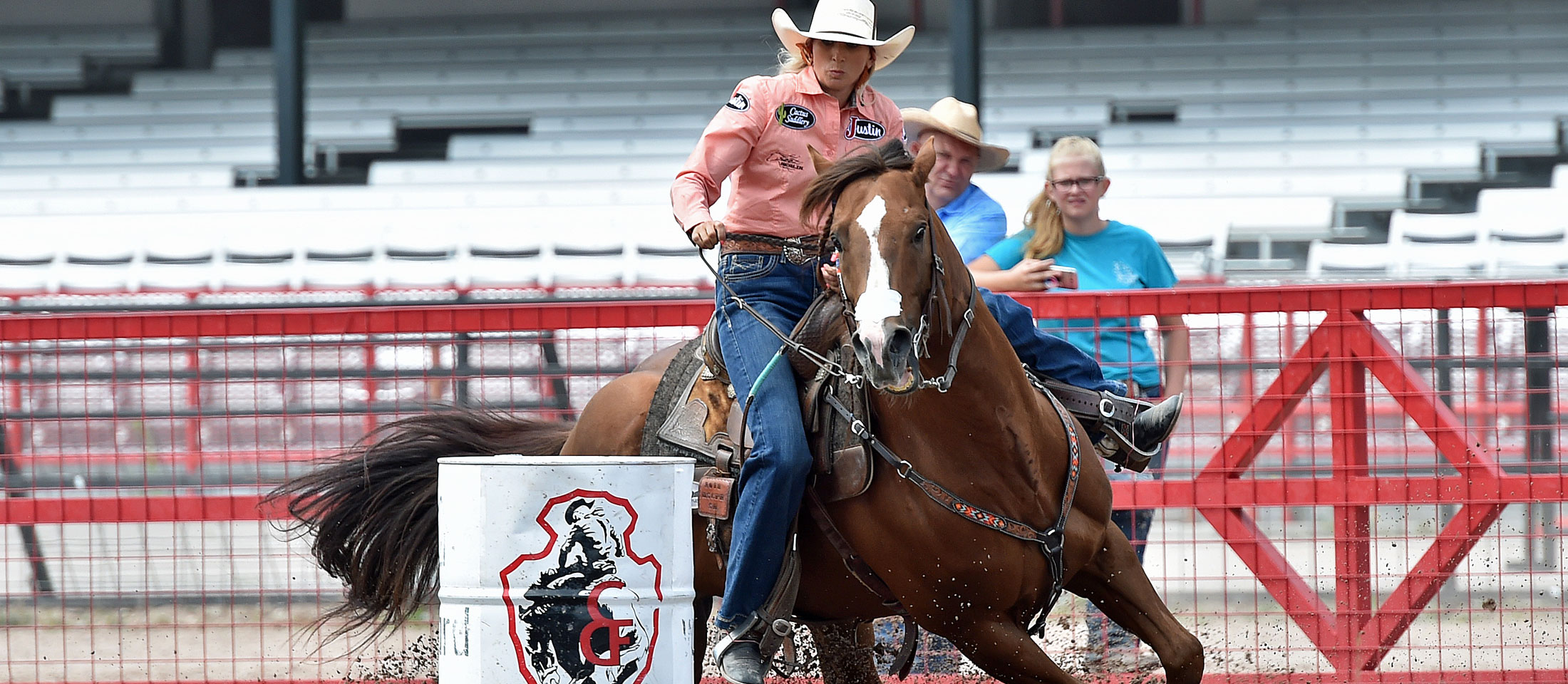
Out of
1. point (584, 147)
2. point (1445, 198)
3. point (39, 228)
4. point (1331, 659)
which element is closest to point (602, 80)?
point (584, 147)

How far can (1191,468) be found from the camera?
6.28 metres

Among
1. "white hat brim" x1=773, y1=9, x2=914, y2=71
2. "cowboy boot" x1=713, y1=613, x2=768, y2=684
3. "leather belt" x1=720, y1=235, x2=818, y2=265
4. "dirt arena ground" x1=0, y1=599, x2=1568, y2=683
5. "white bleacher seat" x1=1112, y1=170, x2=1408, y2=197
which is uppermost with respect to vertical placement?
"white bleacher seat" x1=1112, y1=170, x2=1408, y2=197

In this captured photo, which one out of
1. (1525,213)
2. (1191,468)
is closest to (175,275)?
(1191,468)

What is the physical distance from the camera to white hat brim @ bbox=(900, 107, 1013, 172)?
18.9ft

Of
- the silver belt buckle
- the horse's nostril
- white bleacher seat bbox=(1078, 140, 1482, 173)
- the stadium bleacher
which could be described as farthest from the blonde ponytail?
white bleacher seat bbox=(1078, 140, 1482, 173)

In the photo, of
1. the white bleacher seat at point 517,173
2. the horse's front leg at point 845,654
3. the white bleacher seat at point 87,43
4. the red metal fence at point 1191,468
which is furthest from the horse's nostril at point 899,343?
the white bleacher seat at point 87,43

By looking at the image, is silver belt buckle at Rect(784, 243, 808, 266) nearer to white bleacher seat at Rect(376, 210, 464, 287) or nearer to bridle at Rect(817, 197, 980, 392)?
bridle at Rect(817, 197, 980, 392)

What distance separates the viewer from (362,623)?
5.57 m

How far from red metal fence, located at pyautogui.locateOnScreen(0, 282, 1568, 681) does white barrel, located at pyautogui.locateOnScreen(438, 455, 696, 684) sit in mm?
2107

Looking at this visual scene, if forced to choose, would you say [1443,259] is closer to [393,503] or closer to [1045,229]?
[1045,229]

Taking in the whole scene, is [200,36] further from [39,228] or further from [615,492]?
[615,492]

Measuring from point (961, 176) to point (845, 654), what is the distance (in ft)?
6.03

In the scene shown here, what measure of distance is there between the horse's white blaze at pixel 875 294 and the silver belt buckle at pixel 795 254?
82 centimetres

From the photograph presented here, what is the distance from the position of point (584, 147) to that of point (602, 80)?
315 centimetres
